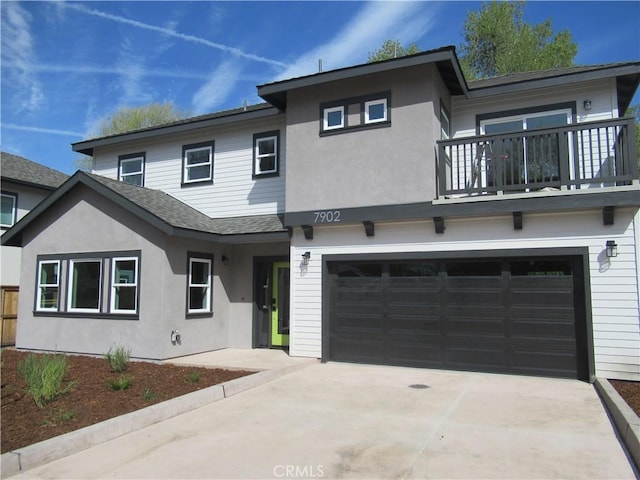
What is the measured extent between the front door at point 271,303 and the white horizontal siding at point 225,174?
150cm

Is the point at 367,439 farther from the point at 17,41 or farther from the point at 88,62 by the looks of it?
the point at 88,62

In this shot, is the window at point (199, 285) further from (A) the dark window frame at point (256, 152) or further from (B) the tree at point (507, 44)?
(B) the tree at point (507, 44)

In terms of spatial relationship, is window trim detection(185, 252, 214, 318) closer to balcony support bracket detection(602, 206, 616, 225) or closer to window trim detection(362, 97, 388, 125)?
window trim detection(362, 97, 388, 125)

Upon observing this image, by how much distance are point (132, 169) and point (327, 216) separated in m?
7.61

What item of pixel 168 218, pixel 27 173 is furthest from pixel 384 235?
pixel 27 173

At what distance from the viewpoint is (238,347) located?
502 inches

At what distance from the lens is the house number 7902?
34.9 feet

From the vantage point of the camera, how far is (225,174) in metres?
13.5

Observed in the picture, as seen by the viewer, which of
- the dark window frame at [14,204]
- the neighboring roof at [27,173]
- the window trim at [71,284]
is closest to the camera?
the window trim at [71,284]

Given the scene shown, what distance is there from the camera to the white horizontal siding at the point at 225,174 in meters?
12.9

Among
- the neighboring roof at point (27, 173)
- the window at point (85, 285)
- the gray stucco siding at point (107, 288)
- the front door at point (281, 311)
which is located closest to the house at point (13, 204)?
the neighboring roof at point (27, 173)

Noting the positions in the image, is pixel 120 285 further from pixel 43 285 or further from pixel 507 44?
pixel 507 44

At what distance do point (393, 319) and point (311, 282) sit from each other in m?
2.08

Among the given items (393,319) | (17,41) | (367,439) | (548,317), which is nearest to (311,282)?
(393,319)
